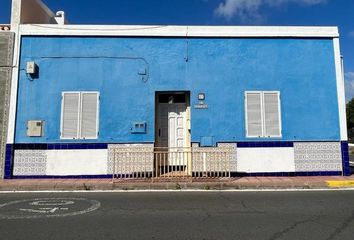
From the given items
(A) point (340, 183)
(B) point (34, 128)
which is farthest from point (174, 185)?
(B) point (34, 128)

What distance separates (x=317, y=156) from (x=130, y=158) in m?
6.12

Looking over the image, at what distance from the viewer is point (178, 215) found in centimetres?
646

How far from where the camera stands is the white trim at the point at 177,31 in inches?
458

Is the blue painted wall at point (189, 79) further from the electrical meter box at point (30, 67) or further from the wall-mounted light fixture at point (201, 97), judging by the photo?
the electrical meter box at point (30, 67)

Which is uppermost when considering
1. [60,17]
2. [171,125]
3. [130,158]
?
[60,17]

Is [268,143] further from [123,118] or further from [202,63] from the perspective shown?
[123,118]

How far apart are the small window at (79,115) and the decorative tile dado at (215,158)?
11.0ft

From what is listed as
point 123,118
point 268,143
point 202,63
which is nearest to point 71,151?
point 123,118

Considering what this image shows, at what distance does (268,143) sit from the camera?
11469 millimetres

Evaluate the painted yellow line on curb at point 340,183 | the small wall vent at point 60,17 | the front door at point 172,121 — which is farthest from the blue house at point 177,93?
the small wall vent at point 60,17

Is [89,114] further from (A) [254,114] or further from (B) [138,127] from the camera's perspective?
(A) [254,114]

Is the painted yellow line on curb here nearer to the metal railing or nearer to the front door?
the metal railing

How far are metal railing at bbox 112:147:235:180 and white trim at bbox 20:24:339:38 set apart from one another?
391cm

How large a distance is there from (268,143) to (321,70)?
10.3 feet
